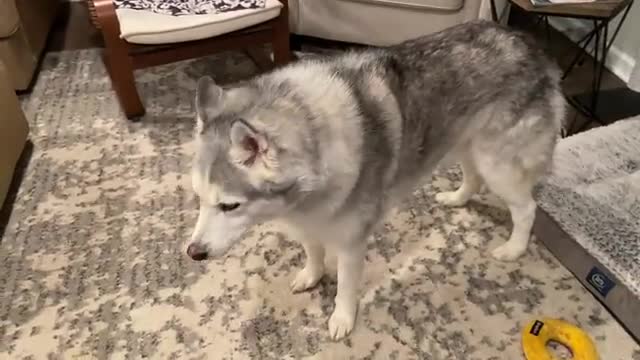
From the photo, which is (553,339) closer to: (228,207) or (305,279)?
(305,279)

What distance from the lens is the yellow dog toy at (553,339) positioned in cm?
171

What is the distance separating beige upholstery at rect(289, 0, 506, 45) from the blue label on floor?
1140 mm

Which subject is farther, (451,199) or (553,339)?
(451,199)

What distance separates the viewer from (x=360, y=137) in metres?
1.44

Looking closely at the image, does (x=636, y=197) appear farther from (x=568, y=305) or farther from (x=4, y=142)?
(x=4, y=142)

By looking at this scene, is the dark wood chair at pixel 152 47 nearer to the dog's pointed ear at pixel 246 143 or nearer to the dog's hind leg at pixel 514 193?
the dog's hind leg at pixel 514 193

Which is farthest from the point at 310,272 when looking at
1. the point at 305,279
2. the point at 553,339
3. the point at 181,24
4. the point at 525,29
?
the point at 525,29

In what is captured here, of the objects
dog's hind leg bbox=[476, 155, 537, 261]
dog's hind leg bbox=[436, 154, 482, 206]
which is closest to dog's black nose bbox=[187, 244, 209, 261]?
dog's hind leg bbox=[476, 155, 537, 261]

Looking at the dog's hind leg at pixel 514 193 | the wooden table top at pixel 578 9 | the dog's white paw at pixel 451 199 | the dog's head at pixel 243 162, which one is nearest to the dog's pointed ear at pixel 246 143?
the dog's head at pixel 243 162

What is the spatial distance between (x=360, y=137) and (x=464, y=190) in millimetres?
838

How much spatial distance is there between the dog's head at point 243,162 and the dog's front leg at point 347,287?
30cm

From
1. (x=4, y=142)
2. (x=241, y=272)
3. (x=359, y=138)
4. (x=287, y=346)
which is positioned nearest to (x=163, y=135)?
(x=4, y=142)

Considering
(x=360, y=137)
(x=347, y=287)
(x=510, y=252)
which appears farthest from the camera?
(x=510, y=252)

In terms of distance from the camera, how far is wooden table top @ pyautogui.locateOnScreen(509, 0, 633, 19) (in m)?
2.06
